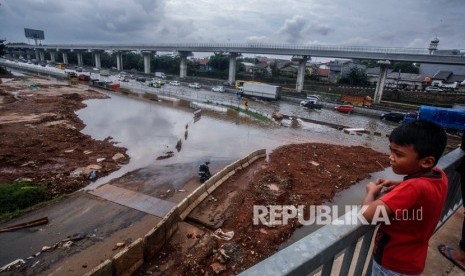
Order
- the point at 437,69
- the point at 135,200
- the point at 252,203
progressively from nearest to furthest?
the point at 252,203, the point at 135,200, the point at 437,69

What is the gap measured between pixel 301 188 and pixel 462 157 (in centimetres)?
1044

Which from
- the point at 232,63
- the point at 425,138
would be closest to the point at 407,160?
the point at 425,138

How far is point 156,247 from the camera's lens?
786 centimetres

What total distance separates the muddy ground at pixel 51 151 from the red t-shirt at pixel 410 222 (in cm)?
1349

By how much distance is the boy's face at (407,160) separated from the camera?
1.94 m

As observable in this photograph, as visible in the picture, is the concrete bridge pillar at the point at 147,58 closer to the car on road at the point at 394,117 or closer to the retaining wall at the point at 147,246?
the car on road at the point at 394,117

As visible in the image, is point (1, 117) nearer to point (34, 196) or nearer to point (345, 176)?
point (34, 196)

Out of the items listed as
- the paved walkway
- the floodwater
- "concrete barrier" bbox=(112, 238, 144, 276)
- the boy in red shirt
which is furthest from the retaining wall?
the paved walkway

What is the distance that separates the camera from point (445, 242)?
3.31 m

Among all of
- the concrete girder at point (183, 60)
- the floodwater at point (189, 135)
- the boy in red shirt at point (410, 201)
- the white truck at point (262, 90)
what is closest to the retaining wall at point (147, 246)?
the floodwater at point (189, 135)

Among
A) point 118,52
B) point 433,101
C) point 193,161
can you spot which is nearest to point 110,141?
point 193,161

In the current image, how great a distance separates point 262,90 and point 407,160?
51420 millimetres

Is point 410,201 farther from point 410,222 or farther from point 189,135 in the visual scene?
point 189,135

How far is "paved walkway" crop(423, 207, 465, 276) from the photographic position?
2.80 metres
